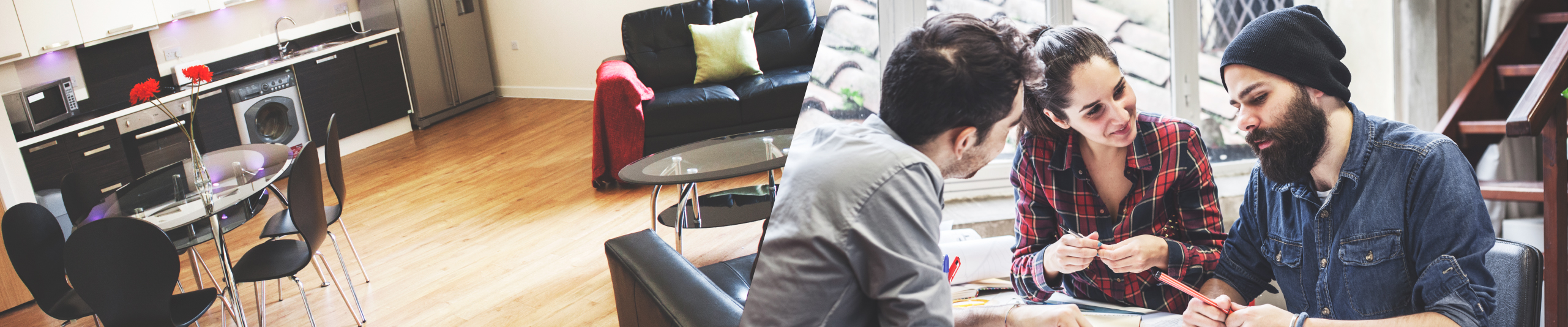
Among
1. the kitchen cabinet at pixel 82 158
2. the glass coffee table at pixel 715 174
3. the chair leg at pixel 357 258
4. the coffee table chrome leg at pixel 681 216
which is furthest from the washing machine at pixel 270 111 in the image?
the coffee table chrome leg at pixel 681 216

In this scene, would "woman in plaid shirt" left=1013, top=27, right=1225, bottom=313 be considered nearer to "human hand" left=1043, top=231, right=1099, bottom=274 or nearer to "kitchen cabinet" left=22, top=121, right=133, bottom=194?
"human hand" left=1043, top=231, right=1099, bottom=274

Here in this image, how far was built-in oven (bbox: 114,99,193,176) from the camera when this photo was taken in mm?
4066

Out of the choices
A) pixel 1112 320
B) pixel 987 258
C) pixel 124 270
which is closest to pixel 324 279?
pixel 124 270

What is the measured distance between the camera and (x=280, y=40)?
4992 mm

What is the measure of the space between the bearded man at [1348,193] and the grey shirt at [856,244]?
0.41 meters

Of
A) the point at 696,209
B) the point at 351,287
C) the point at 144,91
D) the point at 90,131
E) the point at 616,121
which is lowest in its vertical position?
the point at 351,287

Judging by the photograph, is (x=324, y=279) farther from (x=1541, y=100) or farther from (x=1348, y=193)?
(x=1541, y=100)

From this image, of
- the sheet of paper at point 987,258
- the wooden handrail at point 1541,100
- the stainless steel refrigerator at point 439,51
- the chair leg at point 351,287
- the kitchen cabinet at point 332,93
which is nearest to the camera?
the sheet of paper at point 987,258

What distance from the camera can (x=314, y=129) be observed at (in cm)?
497

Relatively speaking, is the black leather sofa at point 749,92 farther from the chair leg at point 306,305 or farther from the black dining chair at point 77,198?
the black dining chair at point 77,198

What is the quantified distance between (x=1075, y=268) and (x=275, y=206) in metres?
4.31

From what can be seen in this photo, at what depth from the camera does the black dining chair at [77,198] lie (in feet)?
9.16

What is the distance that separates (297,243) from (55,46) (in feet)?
7.37

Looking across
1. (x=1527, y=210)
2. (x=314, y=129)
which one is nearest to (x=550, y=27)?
(x=314, y=129)
